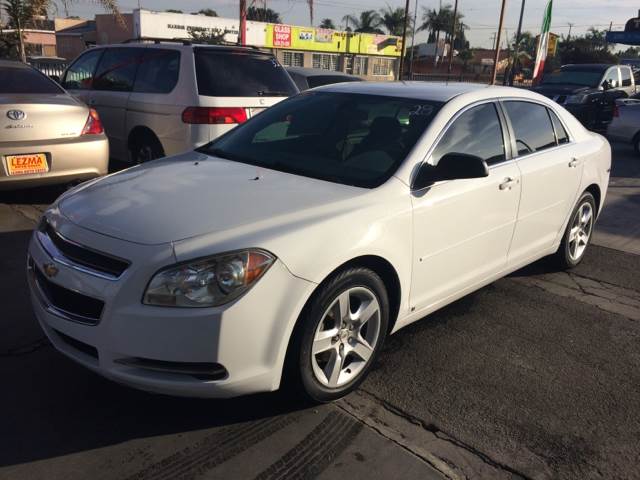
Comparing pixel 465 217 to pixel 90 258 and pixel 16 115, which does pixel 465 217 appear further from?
pixel 16 115

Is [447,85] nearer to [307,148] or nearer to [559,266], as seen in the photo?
[307,148]

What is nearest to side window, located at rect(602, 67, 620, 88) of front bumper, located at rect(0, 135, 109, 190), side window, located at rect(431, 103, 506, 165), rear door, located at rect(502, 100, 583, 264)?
rear door, located at rect(502, 100, 583, 264)

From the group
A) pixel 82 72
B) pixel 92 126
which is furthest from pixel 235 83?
pixel 82 72

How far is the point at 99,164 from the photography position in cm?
624

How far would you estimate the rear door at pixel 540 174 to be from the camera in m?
4.22

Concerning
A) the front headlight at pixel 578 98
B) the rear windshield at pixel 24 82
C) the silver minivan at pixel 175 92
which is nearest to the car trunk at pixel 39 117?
the rear windshield at pixel 24 82

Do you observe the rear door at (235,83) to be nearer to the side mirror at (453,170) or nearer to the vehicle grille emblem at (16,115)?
the vehicle grille emblem at (16,115)

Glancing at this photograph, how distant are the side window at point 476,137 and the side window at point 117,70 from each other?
4.84 meters

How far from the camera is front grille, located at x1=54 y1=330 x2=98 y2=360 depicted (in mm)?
2695

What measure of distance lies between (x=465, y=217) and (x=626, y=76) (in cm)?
1561

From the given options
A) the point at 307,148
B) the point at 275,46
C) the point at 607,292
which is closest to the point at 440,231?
the point at 307,148

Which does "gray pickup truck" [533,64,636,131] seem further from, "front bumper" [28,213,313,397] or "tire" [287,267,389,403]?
"front bumper" [28,213,313,397]

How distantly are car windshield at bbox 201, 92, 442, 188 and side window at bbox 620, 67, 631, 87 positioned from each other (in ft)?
49.0

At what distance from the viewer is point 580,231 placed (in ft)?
17.4
